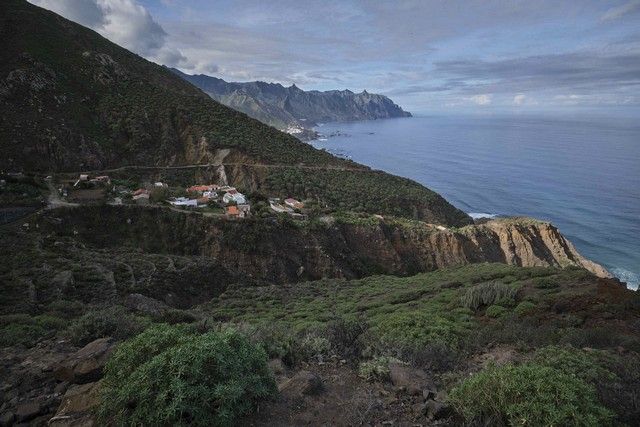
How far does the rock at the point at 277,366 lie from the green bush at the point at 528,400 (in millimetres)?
2592

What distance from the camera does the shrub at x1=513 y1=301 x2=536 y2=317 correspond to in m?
11.2

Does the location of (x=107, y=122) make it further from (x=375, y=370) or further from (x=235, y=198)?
(x=375, y=370)

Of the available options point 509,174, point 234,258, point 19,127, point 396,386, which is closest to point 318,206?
point 234,258

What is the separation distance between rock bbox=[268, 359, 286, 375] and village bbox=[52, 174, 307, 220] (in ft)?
81.4

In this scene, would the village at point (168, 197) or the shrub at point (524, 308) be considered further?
the village at point (168, 197)

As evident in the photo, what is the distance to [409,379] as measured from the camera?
5.40 m

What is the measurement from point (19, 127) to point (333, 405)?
4627 cm

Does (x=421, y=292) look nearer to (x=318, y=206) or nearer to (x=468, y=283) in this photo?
(x=468, y=283)

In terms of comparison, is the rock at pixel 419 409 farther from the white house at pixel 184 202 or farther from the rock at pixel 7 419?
the white house at pixel 184 202

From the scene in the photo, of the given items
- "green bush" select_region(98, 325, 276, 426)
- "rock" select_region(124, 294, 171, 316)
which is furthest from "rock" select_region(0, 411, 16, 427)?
"rock" select_region(124, 294, 171, 316)

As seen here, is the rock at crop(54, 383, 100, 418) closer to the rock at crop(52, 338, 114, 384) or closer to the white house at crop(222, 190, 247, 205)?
the rock at crop(52, 338, 114, 384)

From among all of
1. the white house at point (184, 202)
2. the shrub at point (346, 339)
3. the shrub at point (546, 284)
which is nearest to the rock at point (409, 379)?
the shrub at point (346, 339)

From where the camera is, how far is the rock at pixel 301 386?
4.95 meters

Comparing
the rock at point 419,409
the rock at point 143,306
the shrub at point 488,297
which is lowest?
the rock at point 143,306
